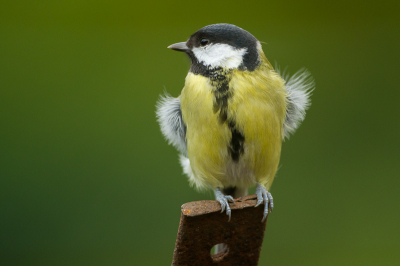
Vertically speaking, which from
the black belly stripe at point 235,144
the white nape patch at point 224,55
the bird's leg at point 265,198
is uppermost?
the white nape patch at point 224,55

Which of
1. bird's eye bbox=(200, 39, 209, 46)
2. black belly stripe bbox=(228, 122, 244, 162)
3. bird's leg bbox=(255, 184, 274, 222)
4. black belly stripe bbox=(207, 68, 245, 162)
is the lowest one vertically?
bird's leg bbox=(255, 184, 274, 222)

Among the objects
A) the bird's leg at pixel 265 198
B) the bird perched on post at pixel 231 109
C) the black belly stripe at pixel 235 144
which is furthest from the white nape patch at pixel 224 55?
the bird's leg at pixel 265 198

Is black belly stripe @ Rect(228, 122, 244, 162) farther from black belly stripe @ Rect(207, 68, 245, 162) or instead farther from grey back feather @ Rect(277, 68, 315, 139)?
grey back feather @ Rect(277, 68, 315, 139)

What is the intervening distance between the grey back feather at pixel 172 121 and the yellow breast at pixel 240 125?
95 millimetres

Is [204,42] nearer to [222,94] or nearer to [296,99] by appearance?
[222,94]

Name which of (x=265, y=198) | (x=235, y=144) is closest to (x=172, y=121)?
(x=235, y=144)

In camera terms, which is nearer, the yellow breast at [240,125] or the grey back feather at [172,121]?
the yellow breast at [240,125]

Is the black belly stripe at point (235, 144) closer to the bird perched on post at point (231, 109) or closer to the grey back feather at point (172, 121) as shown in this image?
the bird perched on post at point (231, 109)

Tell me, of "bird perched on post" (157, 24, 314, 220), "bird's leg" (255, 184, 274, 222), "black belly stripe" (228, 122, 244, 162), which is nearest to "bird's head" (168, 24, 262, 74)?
"bird perched on post" (157, 24, 314, 220)

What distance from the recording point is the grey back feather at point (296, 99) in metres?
1.13

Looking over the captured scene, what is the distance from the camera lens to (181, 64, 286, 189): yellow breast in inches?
37.4

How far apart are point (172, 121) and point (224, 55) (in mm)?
299

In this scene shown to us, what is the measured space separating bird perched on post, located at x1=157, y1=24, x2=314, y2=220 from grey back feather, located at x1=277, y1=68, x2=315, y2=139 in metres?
0.05

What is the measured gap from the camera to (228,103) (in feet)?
3.10
